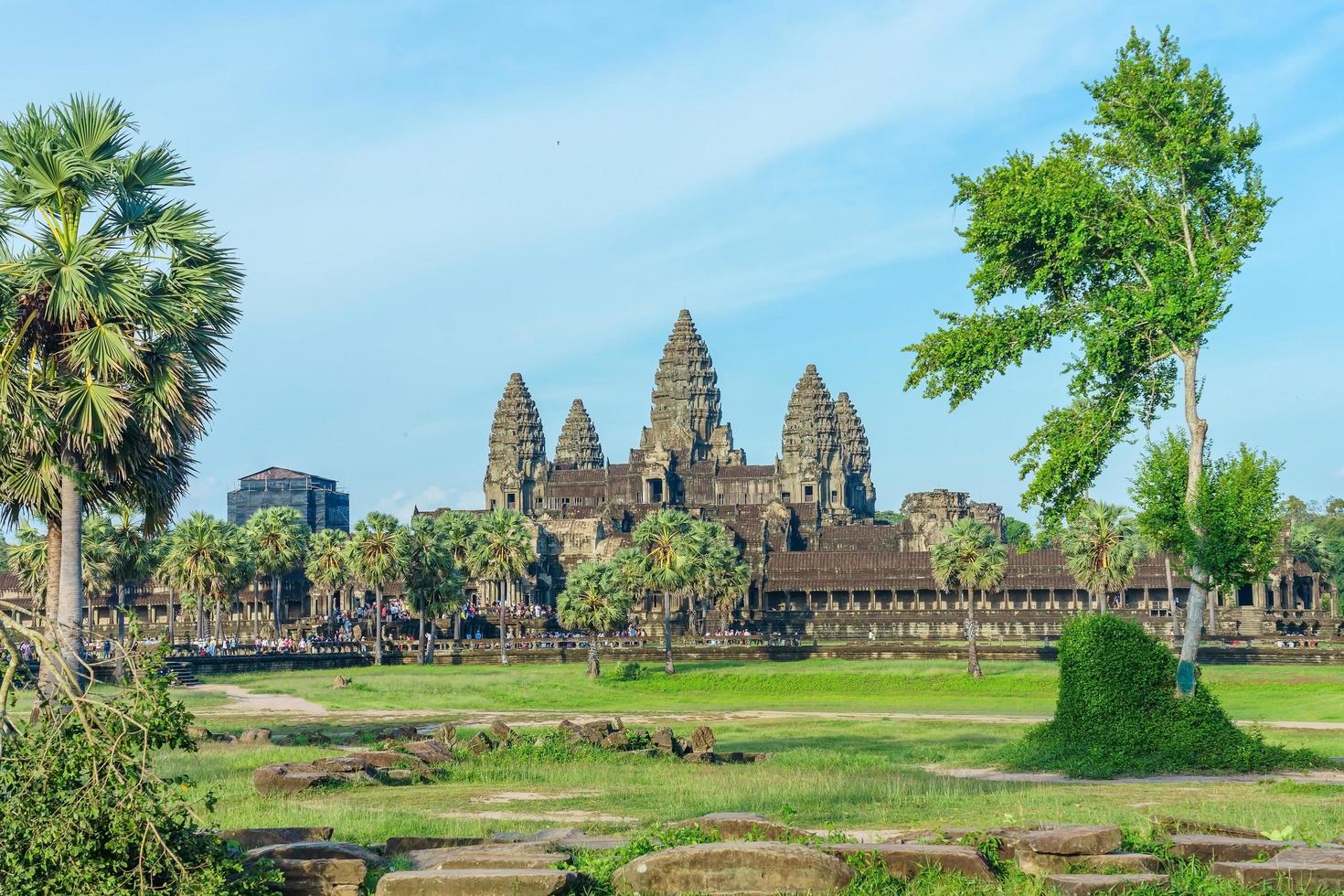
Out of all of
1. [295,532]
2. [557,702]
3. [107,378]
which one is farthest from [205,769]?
[295,532]

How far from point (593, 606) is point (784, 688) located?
11487 millimetres

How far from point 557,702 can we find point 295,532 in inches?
1385

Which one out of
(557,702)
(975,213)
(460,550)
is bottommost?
(557,702)

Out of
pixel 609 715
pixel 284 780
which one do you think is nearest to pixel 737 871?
pixel 284 780

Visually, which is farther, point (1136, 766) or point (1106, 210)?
point (1106, 210)

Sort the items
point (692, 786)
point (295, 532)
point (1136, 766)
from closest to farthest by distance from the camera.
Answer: point (692, 786), point (1136, 766), point (295, 532)

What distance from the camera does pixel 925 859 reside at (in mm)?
12312

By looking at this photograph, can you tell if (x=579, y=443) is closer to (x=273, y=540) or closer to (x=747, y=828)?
(x=273, y=540)

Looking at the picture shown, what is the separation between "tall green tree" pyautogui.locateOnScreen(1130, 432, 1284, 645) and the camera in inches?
953

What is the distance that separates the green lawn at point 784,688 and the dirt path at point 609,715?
152 cm

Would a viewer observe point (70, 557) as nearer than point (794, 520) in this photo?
Yes

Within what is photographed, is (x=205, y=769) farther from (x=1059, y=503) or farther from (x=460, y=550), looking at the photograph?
(x=460, y=550)

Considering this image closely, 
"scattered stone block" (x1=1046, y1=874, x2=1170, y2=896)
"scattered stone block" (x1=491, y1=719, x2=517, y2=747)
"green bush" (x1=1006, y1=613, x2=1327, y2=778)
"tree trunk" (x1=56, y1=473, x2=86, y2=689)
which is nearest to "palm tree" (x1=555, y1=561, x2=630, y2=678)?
"scattered stone block" (x1=491, y1=719, x2=517, y2=747)

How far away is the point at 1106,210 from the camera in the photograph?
25328 millimetres
